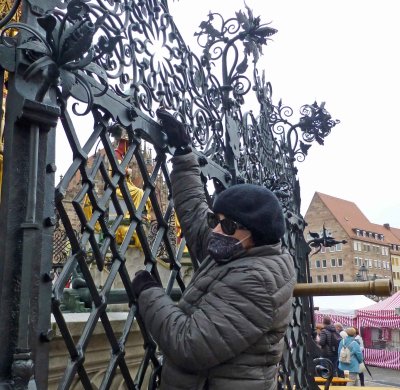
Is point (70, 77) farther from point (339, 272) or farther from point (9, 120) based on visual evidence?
point (339, 272)

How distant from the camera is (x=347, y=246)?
6456 cm

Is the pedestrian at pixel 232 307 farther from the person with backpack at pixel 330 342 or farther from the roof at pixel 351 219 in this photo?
the roof at pixel 351 219

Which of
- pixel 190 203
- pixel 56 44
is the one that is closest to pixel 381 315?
pixel 190 203

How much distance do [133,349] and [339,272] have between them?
65.0 m

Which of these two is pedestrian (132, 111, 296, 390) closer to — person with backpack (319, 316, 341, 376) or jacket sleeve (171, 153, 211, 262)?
jacket sleeve (171, 153, 211, 262)

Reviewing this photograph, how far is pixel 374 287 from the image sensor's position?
8.84 feet

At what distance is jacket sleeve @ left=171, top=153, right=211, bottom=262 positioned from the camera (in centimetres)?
267

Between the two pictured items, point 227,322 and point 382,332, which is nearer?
point 227,322

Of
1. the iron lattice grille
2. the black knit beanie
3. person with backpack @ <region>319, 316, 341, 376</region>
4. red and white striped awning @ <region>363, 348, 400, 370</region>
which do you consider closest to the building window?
red and white striped awning @ <region>363, 348, 400, 370</region>

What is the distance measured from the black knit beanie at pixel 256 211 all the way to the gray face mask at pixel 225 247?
82 mm

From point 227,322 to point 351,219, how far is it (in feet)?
235

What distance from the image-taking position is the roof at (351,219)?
6725 cm

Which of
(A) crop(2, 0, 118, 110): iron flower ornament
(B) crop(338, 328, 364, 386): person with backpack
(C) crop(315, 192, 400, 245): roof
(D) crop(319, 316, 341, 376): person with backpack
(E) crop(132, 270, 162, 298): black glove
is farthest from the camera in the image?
(C) crop(315, 192, 400, 245): roof

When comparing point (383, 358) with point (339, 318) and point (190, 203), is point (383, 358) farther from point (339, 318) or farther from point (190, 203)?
point (190, 203)
